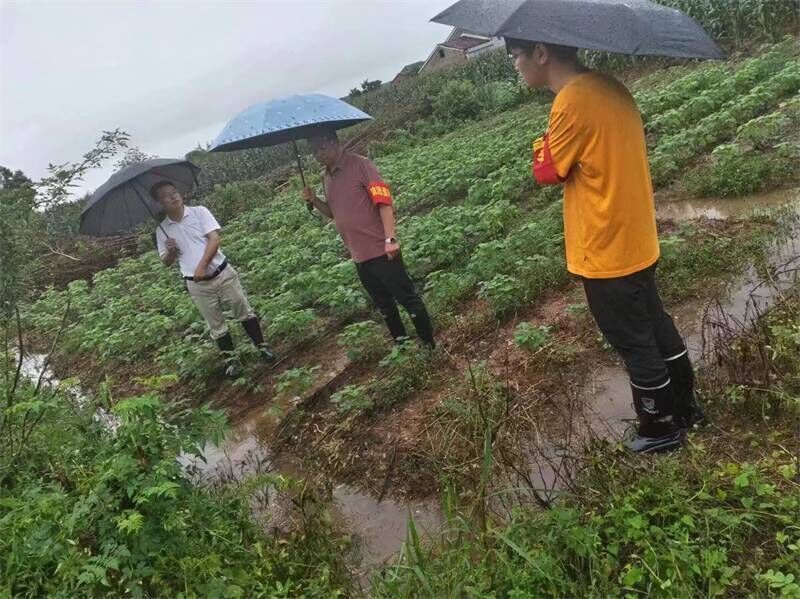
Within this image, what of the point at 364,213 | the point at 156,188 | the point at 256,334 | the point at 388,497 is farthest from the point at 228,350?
the point at 388,497

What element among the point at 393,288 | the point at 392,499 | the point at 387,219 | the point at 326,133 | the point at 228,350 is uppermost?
the point at 326,133

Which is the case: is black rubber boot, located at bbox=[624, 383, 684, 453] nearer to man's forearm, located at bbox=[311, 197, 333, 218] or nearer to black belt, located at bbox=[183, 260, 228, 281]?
man's forearm, located at bbox=[311, 197, 333, 218]

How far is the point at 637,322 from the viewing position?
2.53 meters

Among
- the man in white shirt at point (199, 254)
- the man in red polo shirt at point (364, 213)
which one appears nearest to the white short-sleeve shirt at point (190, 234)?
the man in white shirt at point (199, 254)

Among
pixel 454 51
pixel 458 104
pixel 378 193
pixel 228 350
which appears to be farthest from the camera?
pixel 454 51

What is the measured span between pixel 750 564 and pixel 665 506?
33 centimetres

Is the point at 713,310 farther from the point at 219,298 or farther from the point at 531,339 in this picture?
the point at 219,298

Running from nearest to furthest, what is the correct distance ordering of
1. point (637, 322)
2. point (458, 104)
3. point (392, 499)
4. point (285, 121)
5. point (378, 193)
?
point (637, 322), point (392, 499), point (285, 121), point (378, 193), point (458, 104)

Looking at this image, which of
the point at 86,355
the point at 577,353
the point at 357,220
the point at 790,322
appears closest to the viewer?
the point at 790,322

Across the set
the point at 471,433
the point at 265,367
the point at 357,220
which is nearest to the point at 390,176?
the point at 265,367

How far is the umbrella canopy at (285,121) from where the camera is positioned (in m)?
3.69

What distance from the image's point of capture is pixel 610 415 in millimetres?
3281

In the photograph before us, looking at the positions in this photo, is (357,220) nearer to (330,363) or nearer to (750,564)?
(330,363)

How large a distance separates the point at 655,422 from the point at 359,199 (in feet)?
7.93
